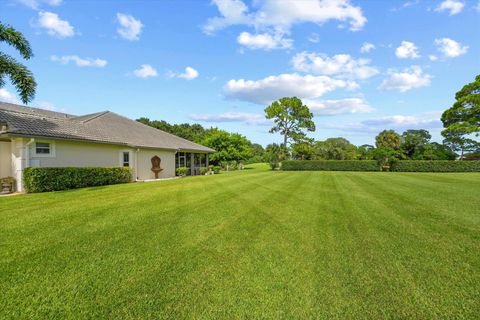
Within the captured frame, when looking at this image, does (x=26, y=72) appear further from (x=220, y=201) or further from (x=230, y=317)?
(x=230, y=317)

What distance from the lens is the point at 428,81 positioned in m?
19.6

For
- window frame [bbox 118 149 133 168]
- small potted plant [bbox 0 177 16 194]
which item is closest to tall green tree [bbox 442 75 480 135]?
window frame [bbox 118 149 133 168]

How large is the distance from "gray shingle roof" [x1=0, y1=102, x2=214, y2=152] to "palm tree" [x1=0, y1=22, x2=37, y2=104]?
1369mm

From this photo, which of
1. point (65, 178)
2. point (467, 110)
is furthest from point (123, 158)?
point (467, 110)

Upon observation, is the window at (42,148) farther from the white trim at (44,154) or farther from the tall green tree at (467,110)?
the tall green tree at (467,110)

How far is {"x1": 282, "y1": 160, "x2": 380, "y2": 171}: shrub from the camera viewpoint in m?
30.6

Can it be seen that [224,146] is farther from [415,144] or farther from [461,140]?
[415,144]

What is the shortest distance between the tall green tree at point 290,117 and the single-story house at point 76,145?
24.3 meters

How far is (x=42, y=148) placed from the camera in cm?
1127

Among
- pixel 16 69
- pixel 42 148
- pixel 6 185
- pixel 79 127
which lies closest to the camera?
pixel 6 185

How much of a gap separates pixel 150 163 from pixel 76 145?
5739 mm

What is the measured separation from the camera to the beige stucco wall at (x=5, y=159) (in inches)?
440

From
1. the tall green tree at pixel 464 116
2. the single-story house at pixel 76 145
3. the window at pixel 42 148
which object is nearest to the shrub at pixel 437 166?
the tall green tree at pixel 464 116

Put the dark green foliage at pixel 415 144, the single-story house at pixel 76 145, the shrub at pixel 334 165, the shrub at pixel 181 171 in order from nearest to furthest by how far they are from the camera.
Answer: the single-story house at pixel 76 145
the shrub at pixel 181 171
the shrub at pixel 334 165
the dark green foliage at pixel 415 144
